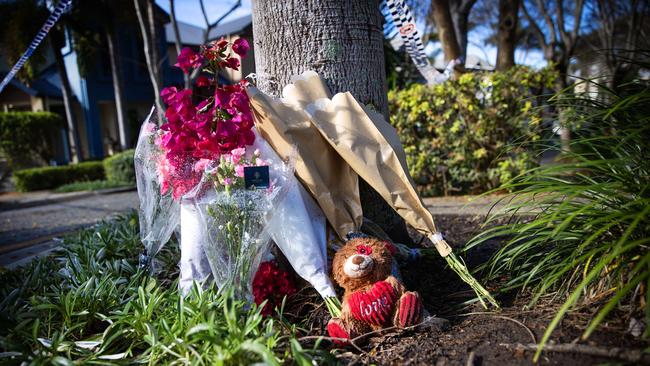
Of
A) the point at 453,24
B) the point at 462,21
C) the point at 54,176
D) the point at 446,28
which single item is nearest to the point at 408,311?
the point at 446,28

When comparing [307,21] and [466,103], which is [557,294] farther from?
[466,103]

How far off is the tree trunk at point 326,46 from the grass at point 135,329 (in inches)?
45.6

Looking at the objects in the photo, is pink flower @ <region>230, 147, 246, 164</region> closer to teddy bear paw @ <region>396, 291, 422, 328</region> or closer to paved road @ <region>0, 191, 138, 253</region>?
teddy bear paw @ <region>396, 291, 422, 328</region>

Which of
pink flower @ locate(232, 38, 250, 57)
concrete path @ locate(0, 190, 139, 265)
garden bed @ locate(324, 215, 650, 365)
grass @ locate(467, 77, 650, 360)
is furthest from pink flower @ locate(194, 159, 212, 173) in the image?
concrete path @ locate(0, 190, 139, 265)

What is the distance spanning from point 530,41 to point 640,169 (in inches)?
1022

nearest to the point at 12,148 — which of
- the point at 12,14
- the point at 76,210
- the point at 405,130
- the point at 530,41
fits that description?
the point at 12,14

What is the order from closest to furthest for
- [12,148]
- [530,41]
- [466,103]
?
1. [466,103]
2. [12,148]
3. [530,41]

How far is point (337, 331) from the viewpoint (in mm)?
1729

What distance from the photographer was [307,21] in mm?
2344

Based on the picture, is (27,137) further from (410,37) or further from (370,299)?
(370,299)

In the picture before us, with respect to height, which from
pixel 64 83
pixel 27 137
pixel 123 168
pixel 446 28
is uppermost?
Answer: pixel 64 83

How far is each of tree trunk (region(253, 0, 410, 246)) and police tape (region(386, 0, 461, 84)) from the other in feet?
3.75

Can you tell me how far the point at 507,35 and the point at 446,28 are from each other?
1.18 meters

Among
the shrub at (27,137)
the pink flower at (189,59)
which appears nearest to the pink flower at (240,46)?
the pink flower at (189,59)
